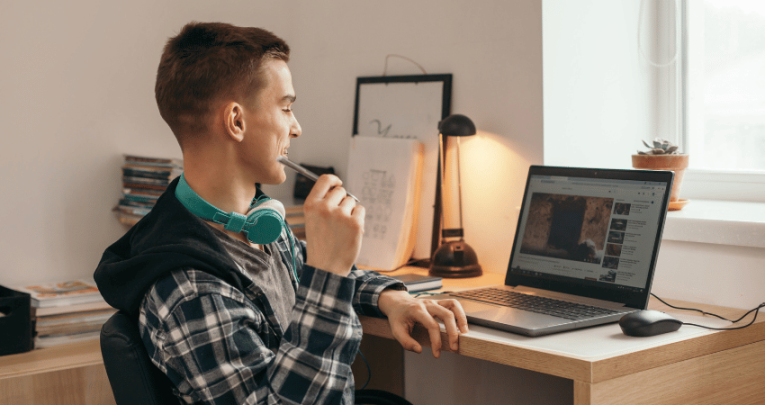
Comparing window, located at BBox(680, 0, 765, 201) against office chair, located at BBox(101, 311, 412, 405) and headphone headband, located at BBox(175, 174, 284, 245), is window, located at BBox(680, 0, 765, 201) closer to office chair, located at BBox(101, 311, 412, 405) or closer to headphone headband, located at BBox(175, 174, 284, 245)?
headphone headband, located at BBox(175, 174, 284, 245)

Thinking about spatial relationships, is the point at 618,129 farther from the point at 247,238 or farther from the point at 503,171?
the point at 247,238

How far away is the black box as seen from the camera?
154 cm

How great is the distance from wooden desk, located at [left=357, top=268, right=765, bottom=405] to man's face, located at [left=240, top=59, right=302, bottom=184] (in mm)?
380

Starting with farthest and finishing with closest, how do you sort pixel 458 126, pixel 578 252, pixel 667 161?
1. pixel 458 126
2. pixel 667 161
3. pixel 578 252

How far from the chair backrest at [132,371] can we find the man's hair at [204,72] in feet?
1.12

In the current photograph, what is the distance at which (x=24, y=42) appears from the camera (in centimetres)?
175

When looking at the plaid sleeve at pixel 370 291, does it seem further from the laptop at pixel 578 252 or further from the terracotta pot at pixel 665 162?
the terracotta pot at pixel 665 162

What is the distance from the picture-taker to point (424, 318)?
1.12 metres

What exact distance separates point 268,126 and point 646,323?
680mm

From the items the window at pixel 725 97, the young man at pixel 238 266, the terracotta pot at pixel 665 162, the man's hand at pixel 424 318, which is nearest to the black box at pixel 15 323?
the young man at pixel 238 266

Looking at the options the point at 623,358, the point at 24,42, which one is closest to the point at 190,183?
the point at 623,358

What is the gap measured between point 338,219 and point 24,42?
1252 mm

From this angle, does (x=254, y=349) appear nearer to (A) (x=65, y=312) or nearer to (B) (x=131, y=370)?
(B) (x=131, y=370)

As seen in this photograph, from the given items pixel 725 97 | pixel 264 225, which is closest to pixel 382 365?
pixel 264 225
